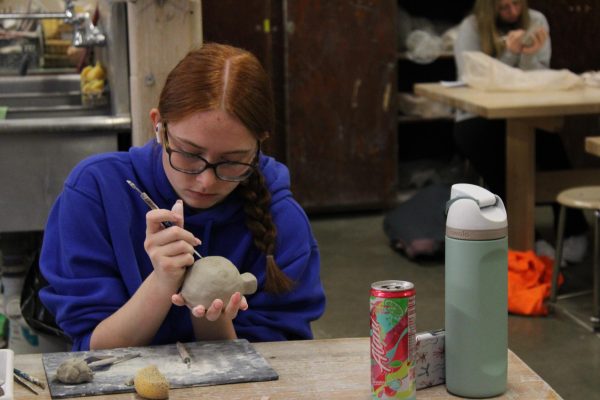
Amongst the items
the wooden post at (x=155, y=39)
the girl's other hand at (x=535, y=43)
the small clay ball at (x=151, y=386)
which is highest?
the wooden post at (x=155, y=39)

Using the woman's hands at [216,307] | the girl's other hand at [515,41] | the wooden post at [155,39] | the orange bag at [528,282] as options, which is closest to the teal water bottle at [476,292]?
the woman's hands at [216,307]

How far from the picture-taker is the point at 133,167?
184cm

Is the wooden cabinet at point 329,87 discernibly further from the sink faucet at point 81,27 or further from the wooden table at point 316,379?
the wooden table at point 316,379

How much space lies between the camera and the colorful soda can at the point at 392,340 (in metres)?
1.35

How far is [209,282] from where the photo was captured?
1512 mm

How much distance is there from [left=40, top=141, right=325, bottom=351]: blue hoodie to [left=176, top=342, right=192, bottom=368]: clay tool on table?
0.49ft

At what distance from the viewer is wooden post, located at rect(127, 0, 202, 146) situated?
2.47 m

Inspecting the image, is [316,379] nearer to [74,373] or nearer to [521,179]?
[74,373]

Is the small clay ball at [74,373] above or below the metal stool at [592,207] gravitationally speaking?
above

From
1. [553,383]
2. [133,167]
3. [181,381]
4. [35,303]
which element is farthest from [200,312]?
[553,383]

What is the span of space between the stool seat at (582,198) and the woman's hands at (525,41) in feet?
3.62

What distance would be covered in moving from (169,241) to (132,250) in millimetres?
279

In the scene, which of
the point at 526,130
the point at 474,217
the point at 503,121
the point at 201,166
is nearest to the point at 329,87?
the point at 503,121

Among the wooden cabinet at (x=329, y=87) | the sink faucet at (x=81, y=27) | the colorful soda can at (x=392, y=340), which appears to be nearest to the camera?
the colorful soda can at (x=392, y=340)
